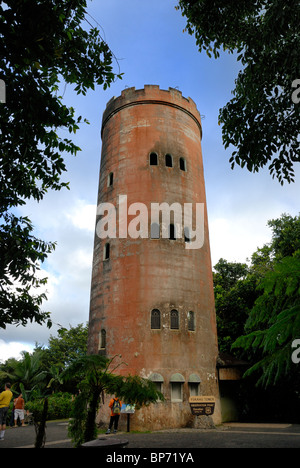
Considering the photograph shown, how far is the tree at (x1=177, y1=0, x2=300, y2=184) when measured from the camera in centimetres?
782

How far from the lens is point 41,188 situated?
9.28 meters

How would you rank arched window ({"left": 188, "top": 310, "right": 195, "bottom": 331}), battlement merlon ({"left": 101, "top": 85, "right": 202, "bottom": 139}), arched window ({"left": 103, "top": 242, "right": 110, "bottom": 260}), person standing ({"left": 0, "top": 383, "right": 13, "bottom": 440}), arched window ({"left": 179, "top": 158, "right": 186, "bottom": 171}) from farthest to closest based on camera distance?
battlement merlon ({"left": 101, "top": 85, "right": 202, "bottom": 139})
arched window ({"left": 179, "top": 158, "right": 186, "bottom": 171})
arched window ({"left": 103, "top": 242, "right": 110, "bottom": 260})
arched window ({"left": 188, "top": 310, "right": 195, "bottom": 331})
person standing ({"left": 0, "top": 383, "right": 13, "bottom": 440})

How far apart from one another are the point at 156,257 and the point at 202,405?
7.13 meters

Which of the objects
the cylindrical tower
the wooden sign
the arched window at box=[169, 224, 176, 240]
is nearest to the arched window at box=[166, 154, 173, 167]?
the cylindrical tower

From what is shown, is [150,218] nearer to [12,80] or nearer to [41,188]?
[41,188]

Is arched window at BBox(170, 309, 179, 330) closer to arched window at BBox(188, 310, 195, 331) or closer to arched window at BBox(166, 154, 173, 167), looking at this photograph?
arched window at BBox(188, 310, 195, 331)

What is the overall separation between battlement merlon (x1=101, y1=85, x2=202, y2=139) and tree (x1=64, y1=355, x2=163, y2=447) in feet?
56.7

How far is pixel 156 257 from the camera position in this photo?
59.6 ft

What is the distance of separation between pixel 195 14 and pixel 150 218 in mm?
11433

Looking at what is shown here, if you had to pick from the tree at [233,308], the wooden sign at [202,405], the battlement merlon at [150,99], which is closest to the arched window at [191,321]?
the wooden sign at [202,405]

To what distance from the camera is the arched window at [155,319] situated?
55.9 feet

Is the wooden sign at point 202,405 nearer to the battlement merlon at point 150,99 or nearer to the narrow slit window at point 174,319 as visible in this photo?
the narrow slit window at point 174,319

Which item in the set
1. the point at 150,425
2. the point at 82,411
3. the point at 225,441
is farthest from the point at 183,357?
the point at 82,411

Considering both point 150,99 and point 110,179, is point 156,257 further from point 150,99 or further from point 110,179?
point 150,99
